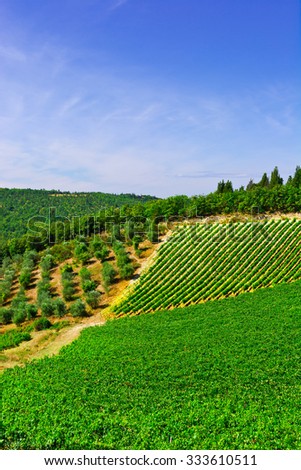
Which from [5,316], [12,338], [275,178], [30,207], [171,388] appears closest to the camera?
[171,388]

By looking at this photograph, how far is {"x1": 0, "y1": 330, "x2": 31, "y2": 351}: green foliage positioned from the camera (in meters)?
38.2

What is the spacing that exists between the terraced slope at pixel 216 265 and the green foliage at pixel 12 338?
11923mm

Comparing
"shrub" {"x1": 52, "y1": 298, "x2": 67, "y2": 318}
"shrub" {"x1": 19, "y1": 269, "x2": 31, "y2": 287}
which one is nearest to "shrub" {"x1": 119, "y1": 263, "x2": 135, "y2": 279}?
"shrub" {"x1": 52, "y1": 298, "x2": 67, "y2": 318}

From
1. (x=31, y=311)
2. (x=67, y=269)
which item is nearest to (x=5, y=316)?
(x=31, y=311)

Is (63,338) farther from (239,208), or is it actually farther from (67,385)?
(239,208)

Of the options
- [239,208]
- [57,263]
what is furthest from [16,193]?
[239,208]

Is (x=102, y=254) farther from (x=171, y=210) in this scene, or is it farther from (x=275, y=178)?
(x=275, y=178)

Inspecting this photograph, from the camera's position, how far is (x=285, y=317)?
33.1 m

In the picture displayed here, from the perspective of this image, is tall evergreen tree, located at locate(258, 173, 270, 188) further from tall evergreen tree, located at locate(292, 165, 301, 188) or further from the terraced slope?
the terraced slope

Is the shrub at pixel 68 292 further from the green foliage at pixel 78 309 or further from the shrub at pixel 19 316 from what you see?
the shrub at pixel 19 316

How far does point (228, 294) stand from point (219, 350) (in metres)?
18.4

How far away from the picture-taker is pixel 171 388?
21.8 m

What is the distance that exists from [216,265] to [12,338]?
30.6 meters

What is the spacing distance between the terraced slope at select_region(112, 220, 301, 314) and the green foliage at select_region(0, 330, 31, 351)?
11923mm
